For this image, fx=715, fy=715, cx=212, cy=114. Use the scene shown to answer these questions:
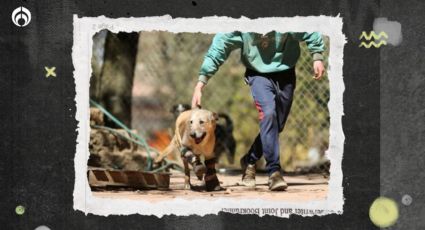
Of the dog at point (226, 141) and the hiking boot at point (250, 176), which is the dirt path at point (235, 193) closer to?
the hiking boot at point (250, 176)

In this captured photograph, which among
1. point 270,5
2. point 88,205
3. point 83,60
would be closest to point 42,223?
point 88,205

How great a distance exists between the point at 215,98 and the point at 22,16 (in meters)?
4.77

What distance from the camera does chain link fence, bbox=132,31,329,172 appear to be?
789cm

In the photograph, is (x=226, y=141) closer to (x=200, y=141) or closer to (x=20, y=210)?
(x=200, y=141)

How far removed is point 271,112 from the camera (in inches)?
185

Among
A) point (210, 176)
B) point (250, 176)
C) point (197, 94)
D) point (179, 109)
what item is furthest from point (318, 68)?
point (179, 109)

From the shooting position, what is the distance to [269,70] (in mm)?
4754

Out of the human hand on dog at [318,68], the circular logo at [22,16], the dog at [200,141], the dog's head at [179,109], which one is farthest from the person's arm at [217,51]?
the dog's head at [179,109]

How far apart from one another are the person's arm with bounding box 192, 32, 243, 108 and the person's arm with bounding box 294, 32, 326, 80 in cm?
40

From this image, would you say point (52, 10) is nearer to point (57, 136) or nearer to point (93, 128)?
point (57, 136)

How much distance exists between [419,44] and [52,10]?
7.56 ft

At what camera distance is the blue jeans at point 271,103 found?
4730mm

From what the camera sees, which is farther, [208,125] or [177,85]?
[177,85]

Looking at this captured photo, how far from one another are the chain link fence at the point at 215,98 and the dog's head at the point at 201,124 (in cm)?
250
